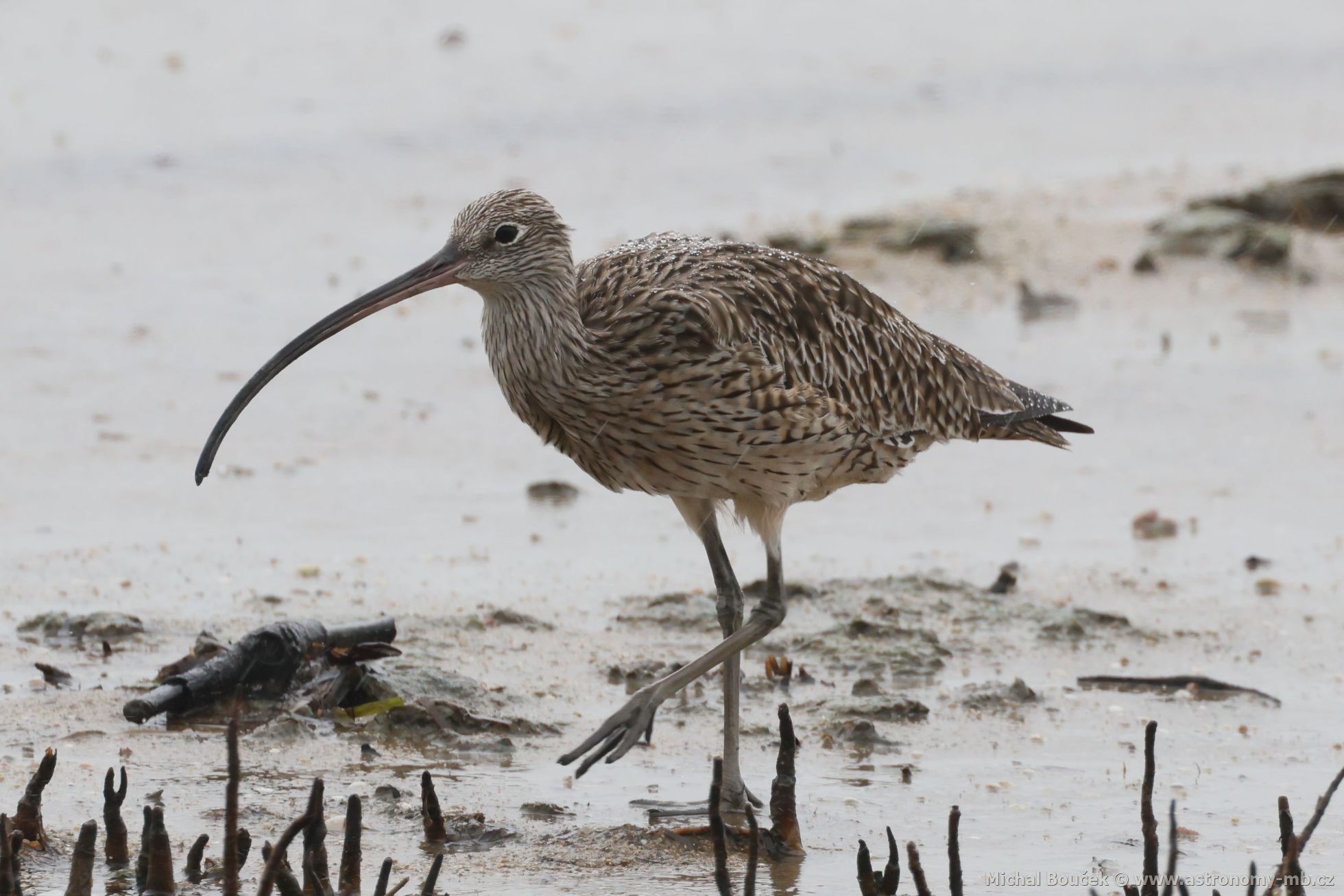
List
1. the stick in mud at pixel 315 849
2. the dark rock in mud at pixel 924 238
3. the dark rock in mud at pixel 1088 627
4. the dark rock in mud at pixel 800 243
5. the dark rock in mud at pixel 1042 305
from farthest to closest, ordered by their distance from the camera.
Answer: the dark rock in mud at pixel 924 238 → the dark rock in mud at pixel 800 243 → the dark rock in mud at pixel 1042 305 → the dark rock in mud at pixel 1088 627 → the stick in mud at pixel 315 849

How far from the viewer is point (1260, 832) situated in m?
6.12

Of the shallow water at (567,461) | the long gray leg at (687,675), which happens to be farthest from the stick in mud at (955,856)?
the long gray leg at (687,675)

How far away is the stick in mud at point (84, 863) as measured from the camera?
16.0 ft

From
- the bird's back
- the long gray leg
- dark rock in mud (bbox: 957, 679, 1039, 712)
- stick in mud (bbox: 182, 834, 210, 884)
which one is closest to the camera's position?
stick in mud (bbox: 182, 834, 210, 884)

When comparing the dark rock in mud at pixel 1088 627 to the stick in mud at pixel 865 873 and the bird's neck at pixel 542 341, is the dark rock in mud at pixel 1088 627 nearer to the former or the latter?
the bird's neck at pixel 542 341

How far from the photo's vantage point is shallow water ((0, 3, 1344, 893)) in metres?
6.49

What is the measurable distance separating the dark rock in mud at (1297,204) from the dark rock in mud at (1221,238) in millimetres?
278

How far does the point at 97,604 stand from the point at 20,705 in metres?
1.09

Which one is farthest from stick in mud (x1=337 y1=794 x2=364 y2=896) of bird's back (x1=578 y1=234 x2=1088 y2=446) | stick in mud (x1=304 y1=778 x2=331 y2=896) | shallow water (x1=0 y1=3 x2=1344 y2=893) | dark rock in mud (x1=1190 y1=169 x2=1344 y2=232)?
dark rock in mud (x1=1190 y1=169 x2=1344 y2=232)

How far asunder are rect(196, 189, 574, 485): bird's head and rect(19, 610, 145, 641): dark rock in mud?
135 centimetres

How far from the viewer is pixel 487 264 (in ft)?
20.4

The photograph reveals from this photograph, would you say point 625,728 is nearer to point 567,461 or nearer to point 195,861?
point 195,861

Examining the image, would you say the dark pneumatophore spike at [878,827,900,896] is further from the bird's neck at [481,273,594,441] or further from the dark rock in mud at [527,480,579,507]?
the dark rock in mud at [527,480,579,507]

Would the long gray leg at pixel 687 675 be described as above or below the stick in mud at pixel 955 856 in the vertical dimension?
above
